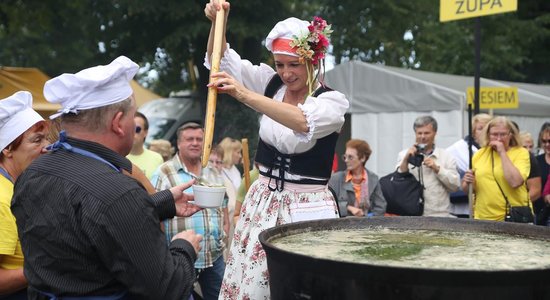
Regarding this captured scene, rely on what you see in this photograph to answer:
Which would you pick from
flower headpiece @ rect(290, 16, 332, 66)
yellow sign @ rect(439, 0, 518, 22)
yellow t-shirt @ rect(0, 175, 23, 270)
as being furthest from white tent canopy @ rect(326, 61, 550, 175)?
yellow t-shirt @ rect(0, 175, 23, 270)

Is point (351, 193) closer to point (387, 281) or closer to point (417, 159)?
point (417, 159)

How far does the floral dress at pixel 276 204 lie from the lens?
3090mm

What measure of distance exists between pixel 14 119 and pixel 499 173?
4.19 meters

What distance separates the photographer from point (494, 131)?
239 inches

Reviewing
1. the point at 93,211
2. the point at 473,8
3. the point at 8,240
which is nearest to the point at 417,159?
the point at 473,8

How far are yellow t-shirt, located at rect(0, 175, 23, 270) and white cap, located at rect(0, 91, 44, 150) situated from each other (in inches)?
12.8

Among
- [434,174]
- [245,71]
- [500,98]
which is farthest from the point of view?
[500,98]

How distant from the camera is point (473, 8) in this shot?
21.2ft

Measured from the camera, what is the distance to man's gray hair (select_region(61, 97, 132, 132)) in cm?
218

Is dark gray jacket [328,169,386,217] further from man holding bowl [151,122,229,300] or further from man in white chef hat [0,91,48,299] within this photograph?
man in white chef hat [0,91,48,299]

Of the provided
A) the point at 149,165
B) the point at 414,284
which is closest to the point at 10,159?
the point at 414,284

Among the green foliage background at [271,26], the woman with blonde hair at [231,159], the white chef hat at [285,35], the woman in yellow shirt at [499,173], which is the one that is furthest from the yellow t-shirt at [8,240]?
the green foliage background at [271,26]

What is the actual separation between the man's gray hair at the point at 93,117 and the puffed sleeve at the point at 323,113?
1051 millimetres

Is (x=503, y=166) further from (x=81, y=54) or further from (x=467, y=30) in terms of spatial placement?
(x=81, y=54)
